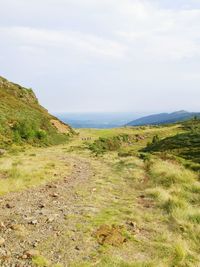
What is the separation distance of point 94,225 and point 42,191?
18.2 feet

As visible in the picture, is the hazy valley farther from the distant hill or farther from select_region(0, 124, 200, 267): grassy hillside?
the distant hill

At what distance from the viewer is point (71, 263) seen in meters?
9.52

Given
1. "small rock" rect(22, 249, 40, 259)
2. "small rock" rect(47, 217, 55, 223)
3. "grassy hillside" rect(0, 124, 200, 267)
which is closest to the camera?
"small rock" rect(22, 249, 40, 259)

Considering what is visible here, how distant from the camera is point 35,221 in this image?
40.4ft

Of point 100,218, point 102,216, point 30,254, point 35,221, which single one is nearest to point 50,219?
point 35,221

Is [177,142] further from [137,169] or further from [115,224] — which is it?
[115,224]

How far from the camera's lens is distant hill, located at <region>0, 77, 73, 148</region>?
4409 centimetres

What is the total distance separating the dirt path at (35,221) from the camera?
991 centimetres

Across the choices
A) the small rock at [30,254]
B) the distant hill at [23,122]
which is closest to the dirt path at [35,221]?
the small rock at [30,254]

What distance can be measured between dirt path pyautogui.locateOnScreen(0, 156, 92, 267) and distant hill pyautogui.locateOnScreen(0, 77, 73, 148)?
21.9m

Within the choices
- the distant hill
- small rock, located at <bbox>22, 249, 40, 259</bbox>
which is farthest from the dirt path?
the distant hill

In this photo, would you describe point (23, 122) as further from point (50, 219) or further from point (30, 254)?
point (30, 254)

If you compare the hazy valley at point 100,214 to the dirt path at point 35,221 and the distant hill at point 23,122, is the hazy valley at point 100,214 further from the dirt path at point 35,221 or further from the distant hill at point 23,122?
the distant hill at point 23,122

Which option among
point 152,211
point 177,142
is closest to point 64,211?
point 152,211
